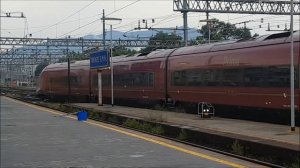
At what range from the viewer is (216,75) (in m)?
20.6

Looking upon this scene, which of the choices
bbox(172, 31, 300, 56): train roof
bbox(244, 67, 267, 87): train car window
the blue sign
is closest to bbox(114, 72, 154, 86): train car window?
the blue sign

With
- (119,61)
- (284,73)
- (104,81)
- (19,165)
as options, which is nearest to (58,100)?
(104,81)

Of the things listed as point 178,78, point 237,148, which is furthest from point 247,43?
point 237,148

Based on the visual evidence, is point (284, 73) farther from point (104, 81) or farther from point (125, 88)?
point (104, 81)

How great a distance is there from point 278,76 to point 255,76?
1.51 m

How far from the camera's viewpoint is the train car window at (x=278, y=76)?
623 inches

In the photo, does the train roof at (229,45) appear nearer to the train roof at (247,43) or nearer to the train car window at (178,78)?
the train roof at (247,43)

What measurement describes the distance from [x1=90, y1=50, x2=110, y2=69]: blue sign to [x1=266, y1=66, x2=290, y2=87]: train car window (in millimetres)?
14767

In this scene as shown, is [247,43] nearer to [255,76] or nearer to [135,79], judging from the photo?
[255,76]

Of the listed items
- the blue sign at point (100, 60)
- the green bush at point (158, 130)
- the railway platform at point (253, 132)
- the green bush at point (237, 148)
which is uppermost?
the blue sign at point (100, 60)

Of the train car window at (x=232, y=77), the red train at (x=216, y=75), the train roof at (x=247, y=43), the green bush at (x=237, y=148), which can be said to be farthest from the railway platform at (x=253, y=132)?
the train roof at (x=247, y=43)

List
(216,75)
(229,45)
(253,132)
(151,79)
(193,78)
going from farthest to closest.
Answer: (151,79) → (193,78) → (216,75) → (229,45) → (253,132)

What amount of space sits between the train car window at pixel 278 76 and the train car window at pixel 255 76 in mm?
381

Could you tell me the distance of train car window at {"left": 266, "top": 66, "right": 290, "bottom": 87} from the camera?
15.8 metres
